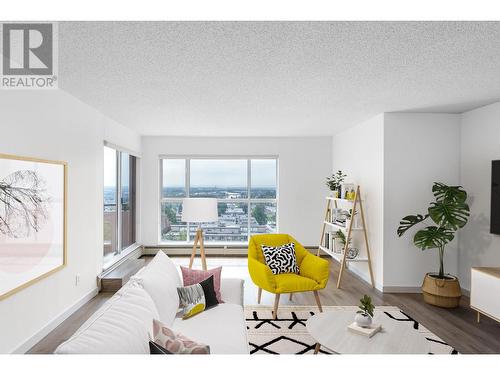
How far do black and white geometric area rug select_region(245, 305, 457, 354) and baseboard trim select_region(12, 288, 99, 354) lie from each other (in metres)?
1.89

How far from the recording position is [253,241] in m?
3.88

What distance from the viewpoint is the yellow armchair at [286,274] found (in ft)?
11.0

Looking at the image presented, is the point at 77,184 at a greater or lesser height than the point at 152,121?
lesser

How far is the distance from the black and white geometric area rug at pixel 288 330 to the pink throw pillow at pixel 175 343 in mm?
1281

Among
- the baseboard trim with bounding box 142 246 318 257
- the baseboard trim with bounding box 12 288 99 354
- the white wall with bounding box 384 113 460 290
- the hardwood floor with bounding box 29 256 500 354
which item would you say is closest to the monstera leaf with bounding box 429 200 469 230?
the white wall with bounding box 384 113 460 290

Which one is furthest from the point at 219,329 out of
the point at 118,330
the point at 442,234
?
the point at 442,234

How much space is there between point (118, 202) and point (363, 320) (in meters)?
4.33

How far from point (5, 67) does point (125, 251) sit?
3867 millimetres

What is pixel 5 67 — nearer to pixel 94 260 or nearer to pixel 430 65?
pixel 94 260

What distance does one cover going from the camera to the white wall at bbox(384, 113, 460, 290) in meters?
4.35

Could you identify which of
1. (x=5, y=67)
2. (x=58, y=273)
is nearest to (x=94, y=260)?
(x=58, y=273)

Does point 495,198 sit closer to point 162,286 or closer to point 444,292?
point 444,292

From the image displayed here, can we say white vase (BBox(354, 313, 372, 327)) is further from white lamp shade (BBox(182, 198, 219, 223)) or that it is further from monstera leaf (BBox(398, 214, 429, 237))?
white lamp shade (BBox(182, 198, 219, 223))

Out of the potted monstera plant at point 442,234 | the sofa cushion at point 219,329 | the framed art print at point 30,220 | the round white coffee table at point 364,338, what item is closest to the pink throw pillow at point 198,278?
the sofa cushion at point 219,329
